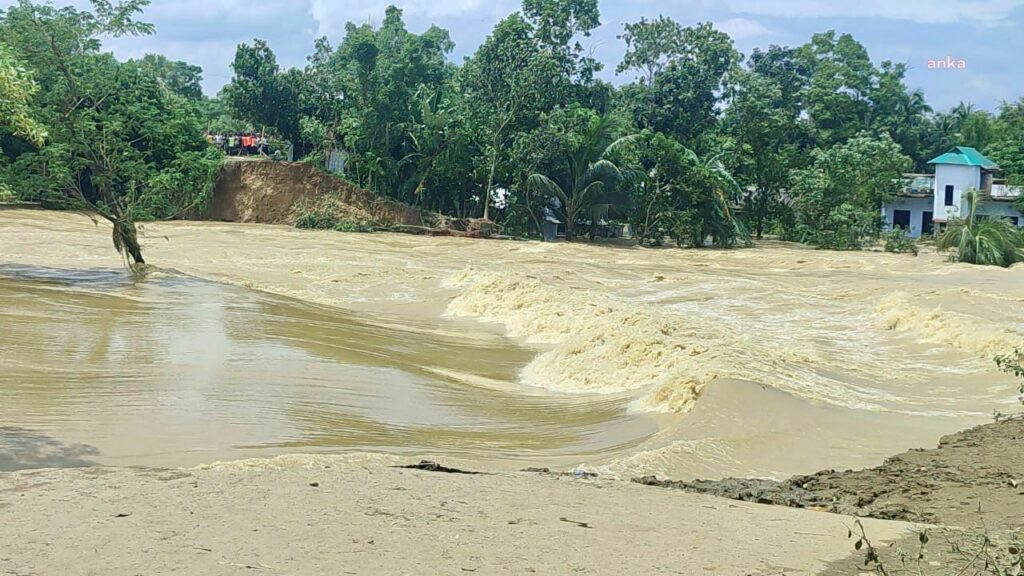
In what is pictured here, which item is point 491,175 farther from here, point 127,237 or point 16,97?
point 16,97

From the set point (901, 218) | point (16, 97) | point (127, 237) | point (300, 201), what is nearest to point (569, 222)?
point (300, 201)

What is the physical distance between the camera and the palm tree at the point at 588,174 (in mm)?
37938

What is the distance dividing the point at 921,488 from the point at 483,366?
27.0 feet

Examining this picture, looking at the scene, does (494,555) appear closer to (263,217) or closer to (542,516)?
(542,516)

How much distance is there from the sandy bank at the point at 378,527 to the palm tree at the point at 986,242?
28410 mm

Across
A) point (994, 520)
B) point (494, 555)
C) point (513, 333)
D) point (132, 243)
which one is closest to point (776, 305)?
point (513, 333)

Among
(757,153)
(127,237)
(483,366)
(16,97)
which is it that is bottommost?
(483,366)

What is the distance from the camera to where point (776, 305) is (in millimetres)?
22953

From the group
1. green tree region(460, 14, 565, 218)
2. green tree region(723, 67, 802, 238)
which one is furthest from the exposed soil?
green tree region(723, 67, 802, 238)

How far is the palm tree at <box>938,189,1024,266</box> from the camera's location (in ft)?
105

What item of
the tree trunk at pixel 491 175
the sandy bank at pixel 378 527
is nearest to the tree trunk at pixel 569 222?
the tree trunk at pixel 491 175

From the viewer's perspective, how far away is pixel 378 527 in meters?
5.55

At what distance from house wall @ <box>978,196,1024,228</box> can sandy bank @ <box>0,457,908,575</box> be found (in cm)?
4313

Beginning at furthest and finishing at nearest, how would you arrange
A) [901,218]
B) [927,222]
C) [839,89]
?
1. [839,89]
2. [901,218]
3. [927,222]
